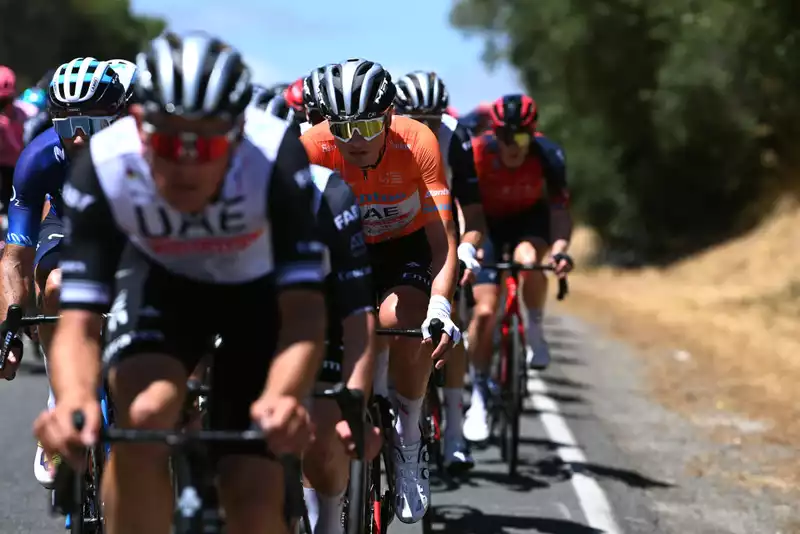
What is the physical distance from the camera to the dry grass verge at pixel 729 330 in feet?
37.6

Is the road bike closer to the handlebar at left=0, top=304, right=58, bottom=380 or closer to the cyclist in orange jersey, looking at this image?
the cyclist in orange jersey

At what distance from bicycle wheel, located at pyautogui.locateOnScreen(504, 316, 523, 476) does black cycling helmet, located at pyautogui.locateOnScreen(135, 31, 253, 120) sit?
5540 millimetres

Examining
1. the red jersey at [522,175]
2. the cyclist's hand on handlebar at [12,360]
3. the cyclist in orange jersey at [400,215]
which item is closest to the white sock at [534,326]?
the red jersey at [522,175]

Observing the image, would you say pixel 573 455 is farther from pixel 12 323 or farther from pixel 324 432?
pixel 324 432

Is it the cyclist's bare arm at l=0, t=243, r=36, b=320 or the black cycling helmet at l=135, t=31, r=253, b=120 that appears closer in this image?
the black cycling helmet at l=135, t=31, r=253, b=120

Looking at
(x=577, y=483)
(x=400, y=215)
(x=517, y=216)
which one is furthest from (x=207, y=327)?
(x=517, y=216)

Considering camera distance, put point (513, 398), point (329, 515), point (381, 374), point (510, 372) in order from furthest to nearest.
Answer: point (510, 372)
point (513, 398)
point (381, 374)
point (329, 515)

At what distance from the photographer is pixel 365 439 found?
15.1 feet

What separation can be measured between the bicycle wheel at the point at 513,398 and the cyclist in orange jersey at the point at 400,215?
8.30 ft

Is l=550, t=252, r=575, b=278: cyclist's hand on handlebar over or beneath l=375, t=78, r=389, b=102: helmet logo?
beneath

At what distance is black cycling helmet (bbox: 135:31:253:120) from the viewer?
392 centimetres

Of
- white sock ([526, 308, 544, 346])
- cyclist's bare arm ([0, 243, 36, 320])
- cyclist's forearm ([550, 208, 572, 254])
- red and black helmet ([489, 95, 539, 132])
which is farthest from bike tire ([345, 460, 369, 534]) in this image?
white sock ([526, 308, 544, 346])

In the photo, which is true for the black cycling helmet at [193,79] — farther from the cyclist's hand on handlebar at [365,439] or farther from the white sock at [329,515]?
the white sock at [329,515]

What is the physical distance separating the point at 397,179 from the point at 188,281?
2306mm
